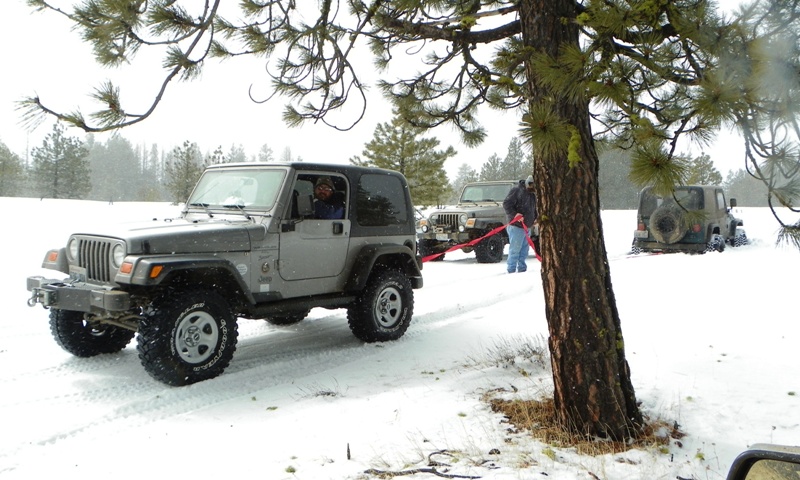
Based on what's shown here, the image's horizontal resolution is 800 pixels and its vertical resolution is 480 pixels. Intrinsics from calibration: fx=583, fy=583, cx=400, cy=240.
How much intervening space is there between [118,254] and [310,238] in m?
1.72

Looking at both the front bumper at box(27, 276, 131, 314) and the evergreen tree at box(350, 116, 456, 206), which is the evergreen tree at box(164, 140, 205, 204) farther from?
the front bumper at box(27, 276, 131, 314)

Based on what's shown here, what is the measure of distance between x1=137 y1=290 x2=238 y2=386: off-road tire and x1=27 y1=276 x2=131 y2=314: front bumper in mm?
260

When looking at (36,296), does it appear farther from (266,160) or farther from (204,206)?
(266,160)

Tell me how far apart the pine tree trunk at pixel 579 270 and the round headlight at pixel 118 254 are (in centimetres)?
329

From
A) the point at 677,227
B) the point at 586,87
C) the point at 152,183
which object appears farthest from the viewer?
the point at 152,183

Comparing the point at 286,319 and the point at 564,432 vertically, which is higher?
the point at 286,319

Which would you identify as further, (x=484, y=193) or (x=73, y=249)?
(x=484, y=193)

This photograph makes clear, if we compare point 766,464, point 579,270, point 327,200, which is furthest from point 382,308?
point 766,464

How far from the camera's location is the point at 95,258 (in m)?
4.95

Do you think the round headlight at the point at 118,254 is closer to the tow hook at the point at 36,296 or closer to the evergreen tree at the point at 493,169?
the tow hook at the point at 36,296

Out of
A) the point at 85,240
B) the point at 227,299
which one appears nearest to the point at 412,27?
the point at 227,299

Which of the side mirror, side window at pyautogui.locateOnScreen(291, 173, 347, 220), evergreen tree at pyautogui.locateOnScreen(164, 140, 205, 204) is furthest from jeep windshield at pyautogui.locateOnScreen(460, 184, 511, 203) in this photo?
evergreen tree at pyautogui.locateOnScreen(164, 140, 205, 204)

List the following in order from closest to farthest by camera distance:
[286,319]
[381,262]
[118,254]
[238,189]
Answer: [118,254] → [238,189] → [381,262] → [286,319]

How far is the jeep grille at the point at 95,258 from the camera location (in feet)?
15.9
